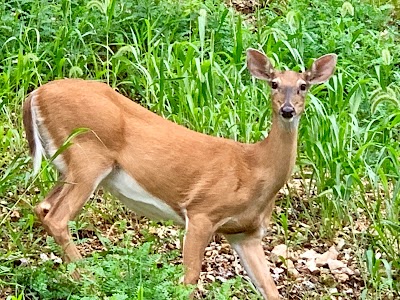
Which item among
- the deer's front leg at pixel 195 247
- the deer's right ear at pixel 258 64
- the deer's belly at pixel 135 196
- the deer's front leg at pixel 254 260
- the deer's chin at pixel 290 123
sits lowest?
the deer's front leg at pixel 254 260

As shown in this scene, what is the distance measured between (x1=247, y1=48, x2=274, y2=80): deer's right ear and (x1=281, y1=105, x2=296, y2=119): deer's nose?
461 mm

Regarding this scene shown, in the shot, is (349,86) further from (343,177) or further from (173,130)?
(173,130)

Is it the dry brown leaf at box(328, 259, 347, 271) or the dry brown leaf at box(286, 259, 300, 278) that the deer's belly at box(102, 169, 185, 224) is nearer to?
the dry brown leaf at box(286, 259, 300, 278)

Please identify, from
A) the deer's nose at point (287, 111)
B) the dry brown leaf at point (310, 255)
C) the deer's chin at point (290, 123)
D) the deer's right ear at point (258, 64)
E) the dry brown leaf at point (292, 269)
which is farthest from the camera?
the dry brown leaf at point (310, 255)

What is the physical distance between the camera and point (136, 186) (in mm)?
5621

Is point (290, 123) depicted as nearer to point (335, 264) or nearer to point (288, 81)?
point (288, 81)

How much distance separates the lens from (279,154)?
563cm

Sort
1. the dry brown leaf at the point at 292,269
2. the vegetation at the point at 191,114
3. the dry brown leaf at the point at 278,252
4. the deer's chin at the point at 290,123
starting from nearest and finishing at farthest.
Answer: the vegetation at the point at 191,114 → the deer's chin at the point at 290,123 → the dry brown leaf at the point at 292,269 → the dry brown leaf at the point at 278,252

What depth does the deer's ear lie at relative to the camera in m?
5.82

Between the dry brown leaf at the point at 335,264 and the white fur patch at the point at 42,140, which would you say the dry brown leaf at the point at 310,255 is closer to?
the dry brown leaf at the point at 335,264

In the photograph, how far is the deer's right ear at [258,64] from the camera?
5820mm

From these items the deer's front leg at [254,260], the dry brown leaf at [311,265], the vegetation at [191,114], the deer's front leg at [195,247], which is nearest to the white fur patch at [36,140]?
the vegetation at [191,114]

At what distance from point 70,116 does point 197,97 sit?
5.73ft

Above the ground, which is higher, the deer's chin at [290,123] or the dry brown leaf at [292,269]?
the deer's chin at [290,123]
